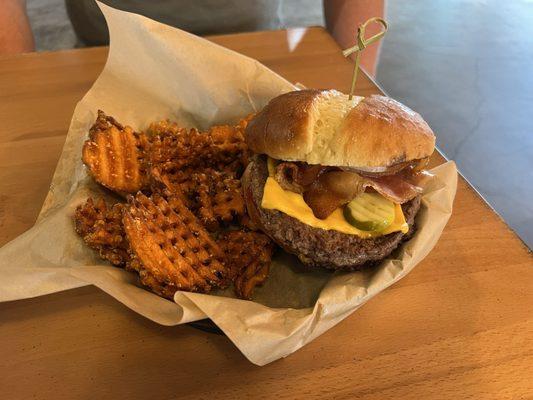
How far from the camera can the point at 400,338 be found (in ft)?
3.70

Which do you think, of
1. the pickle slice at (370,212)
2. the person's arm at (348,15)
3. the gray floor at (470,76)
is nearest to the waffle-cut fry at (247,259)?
the pickle slice at (370,212)

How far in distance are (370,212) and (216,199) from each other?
42 centimetres

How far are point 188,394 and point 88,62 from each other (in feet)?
4.81

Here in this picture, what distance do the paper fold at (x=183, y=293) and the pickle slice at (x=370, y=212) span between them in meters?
0.09

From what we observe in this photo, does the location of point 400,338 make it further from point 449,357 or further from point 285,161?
point 285,161

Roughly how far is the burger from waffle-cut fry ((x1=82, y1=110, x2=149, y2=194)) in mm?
364

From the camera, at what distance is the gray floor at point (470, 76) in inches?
128

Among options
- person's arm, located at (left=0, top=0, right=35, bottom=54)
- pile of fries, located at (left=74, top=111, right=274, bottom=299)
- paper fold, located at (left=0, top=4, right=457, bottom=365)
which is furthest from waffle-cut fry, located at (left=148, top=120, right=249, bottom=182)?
person's arm, located at (left=0, top=0, right=35, bottom=54)

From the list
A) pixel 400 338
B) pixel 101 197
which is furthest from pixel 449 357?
pixel 101 197

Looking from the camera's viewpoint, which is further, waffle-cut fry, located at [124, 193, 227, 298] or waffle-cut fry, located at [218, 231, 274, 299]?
waffle-cut fry, located at [218, 231, 274, 299]

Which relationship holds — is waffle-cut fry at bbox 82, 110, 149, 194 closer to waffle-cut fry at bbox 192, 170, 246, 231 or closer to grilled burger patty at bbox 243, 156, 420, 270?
waffle-cut fry at bbox 192, 170, 246, 231

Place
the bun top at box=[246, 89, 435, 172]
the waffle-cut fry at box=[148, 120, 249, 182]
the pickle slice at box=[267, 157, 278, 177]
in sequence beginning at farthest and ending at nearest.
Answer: the waffle-cut fry at box=[148, 120, 249, 182] → the pickle slice at box=[267, 157, 278, 177] → the bun top at box=[246, 89, 435, 172]

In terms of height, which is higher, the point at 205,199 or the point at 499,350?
the point at 205,199

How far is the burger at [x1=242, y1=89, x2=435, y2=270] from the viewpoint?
3.74 feet
